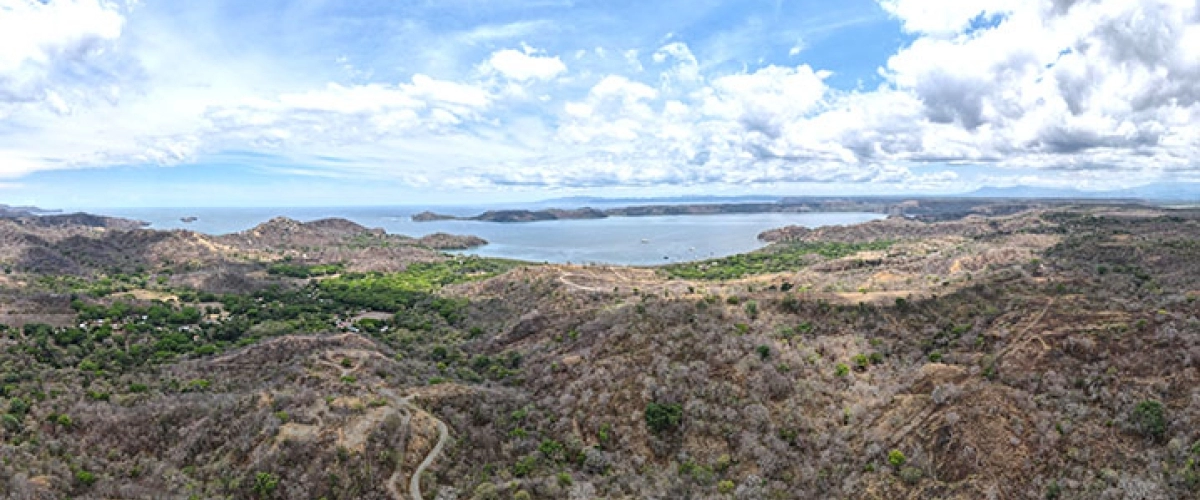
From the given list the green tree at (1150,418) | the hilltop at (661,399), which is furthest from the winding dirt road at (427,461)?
the green tree at (1150,418)

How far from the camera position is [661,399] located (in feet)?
140

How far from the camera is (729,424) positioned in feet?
132

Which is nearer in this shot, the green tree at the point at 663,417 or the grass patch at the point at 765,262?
the green tree at the point at 663,417

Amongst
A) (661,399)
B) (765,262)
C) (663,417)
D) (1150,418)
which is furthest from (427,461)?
(765,262)

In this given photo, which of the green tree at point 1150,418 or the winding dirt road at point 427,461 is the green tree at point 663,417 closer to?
the winding dirt road at point 427,461

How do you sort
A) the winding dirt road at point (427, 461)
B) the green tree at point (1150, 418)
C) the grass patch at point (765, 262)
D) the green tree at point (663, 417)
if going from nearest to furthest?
the green tree at point (1150, 418), the winding dirt road at point (427, 461), the green tree at point (663, 417), the grass patch at point (765, 262)

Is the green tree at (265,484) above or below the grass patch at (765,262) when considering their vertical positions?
above

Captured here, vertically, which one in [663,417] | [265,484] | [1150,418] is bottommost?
[265,484]

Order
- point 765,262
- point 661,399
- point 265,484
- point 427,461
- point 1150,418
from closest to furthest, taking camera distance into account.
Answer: point 1150,418, point 265,484, point 427,461, point 661,399, point 765,262

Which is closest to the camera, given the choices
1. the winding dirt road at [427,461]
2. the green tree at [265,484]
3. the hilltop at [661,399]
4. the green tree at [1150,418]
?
the green tree at [1150,418]

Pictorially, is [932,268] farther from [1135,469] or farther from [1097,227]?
[1097,227]

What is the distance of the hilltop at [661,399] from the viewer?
108 ft

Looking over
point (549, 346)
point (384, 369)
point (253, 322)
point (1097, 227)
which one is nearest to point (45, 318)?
point (253, 322)

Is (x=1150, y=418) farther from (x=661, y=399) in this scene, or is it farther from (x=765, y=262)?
(x=765, y=262)
